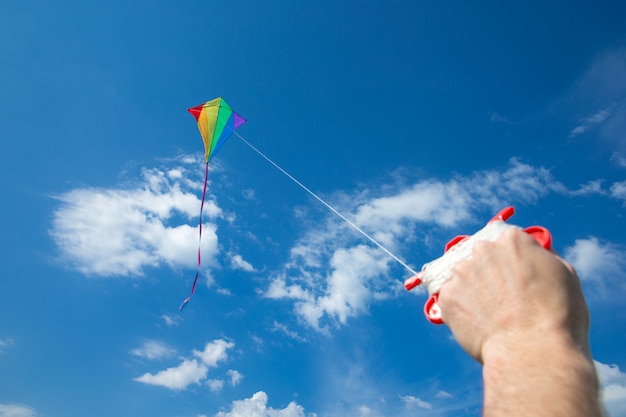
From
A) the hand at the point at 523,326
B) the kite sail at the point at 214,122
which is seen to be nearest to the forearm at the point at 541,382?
the hand at the point at 523,326

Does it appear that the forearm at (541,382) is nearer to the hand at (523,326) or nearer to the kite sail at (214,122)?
the hand at (523,326)

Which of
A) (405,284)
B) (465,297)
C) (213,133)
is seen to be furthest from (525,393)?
(213,133)

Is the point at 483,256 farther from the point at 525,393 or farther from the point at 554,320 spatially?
the point at 525,393

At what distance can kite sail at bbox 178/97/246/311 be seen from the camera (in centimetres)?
1270

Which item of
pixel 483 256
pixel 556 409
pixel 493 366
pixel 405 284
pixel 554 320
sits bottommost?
pixel 556 409

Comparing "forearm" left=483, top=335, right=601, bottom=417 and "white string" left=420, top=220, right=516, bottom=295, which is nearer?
"forearm" left=483, top=335, right=601, bottom=417

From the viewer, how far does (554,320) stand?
1.14 m

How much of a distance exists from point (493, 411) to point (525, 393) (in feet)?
0.32

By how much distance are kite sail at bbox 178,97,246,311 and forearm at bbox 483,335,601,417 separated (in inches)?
470

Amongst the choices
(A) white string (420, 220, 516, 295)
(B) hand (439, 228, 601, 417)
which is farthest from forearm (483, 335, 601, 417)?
(A) white string (420, 220, 516, 295)

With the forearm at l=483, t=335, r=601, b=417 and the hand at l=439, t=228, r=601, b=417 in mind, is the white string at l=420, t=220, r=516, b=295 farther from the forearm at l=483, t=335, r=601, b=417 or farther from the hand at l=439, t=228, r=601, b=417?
the forearm at l=483, t=335, r=601, b=417

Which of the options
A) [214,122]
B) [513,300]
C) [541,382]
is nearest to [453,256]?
[513,300]

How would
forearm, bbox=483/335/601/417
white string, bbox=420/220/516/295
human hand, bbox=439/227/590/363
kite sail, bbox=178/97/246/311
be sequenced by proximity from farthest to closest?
kite sail, bbox=178/97/246/311 < white string, bbox=420/220/516/295 < human hand, bbox=439/227/590/363 < forearm, bbox=483/335/601/417

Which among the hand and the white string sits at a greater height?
the white string
